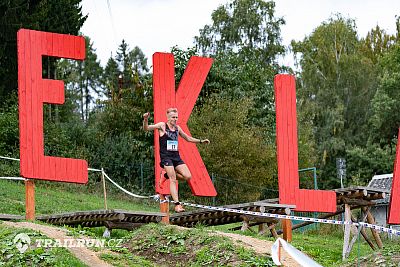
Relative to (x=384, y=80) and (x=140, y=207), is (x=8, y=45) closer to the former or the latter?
(x=140, y=207)

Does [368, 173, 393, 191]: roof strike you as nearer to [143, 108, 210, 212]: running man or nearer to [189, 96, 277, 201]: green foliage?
[189, 96, 277, 201]: green foliage

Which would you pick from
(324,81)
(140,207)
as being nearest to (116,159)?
(140,207)

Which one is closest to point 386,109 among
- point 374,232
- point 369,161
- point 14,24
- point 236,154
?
point 369,161

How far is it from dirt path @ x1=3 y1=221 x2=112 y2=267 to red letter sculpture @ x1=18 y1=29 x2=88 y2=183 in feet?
4.40

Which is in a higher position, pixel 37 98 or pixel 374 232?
pixel 37 98

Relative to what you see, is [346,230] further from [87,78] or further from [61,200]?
[87,78]

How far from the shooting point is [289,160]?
1720cm

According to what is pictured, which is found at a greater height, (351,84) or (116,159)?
(351,84)

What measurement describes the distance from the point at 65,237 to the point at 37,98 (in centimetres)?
352

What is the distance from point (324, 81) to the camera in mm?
56094

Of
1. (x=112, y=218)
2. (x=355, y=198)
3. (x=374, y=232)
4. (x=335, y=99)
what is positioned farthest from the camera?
(x=335, y=99)

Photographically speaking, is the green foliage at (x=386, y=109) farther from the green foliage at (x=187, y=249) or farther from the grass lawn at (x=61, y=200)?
the green foliage at (x=187, y=249)

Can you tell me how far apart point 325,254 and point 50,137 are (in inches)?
780

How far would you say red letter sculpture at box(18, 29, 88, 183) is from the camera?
15.7 metres
